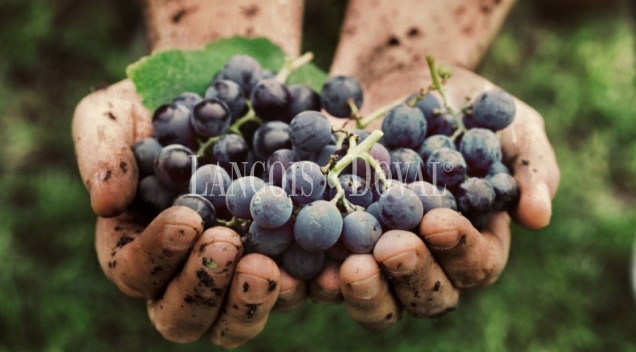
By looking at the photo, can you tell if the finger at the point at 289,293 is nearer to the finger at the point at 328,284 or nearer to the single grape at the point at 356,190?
the finger at the point at 328,284

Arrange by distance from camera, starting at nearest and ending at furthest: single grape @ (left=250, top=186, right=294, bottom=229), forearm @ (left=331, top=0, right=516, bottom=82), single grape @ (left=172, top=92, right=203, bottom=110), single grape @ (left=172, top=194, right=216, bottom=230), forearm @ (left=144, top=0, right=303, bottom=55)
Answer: single grape @ (left=250, top=186, right=294, bottom=229) → single grape @ (left=172, top=194, right=216, bottom=230) → single grape @ (left=172, top=92, right=203, bottom=110) → forearm @ (left=144, top=0, right=303, bottom=55) → forearm @ (left=331, top=0, right=516, bottom=82)

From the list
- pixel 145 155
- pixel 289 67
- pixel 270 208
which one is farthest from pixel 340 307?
pixel 270 208

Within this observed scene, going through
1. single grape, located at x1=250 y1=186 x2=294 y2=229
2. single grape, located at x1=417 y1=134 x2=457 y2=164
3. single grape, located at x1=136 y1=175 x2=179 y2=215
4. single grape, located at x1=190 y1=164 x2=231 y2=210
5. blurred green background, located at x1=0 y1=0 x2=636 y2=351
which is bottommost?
blurred green background, located at x1=0 y1=0 x2=636 y2=351

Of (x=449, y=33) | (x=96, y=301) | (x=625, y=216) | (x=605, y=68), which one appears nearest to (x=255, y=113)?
(x=449, y=33)

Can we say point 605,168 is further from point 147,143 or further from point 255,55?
point 147,143

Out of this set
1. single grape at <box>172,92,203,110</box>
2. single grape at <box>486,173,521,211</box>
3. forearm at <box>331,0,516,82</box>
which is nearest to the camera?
single grape at <box>486,173,521,211</box>

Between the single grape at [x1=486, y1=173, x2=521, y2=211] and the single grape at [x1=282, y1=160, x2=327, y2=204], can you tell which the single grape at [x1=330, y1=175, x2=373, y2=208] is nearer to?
→ the single grape at [x1=282, y1=160, x2=327, y2=204]

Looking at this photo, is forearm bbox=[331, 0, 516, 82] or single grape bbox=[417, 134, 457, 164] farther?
forearm bbox=[331, 0, 516, 82]

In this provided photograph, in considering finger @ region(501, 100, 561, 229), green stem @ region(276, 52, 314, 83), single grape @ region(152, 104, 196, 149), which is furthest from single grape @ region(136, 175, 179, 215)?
finger @ region(501, 100, 561, 229)

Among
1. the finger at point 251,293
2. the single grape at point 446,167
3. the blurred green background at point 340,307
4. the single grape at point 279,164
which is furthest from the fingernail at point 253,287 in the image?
the blurred green background at point 340,307
